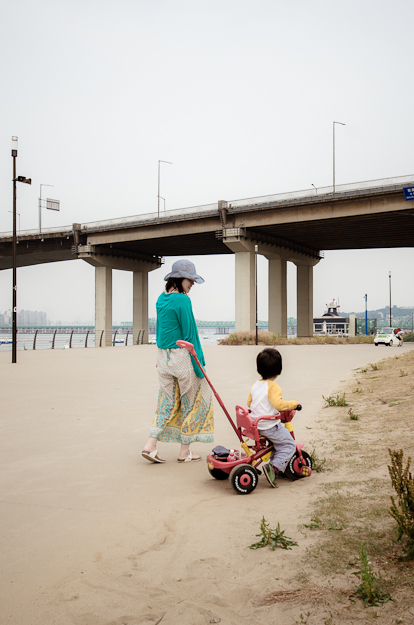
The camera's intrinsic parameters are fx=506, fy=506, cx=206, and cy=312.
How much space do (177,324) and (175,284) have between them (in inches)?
18.1

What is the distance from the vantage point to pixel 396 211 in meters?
35.7

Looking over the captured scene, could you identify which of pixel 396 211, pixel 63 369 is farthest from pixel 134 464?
pixel 396 211

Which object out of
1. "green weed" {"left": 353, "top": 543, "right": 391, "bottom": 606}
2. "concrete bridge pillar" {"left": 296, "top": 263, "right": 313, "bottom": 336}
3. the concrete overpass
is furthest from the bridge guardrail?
"green weed" {"left": 353, "top": 543, "right": 391, "bottom": 606}

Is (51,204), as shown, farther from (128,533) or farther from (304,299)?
(128,533)

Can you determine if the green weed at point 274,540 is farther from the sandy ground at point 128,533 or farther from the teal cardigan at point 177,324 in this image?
the teal cardigan at point 177,324

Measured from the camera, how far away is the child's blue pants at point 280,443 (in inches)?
176

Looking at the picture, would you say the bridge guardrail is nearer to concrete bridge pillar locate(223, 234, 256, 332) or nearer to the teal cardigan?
concrete bridge pillar locate(223, 234, 256, 332)

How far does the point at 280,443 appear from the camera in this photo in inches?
178

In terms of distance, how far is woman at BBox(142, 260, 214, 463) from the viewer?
5164mm

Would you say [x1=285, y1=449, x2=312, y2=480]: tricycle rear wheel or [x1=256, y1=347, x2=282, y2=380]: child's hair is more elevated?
[x1=256, y1=347, x2=282, y2=380]: child's hair

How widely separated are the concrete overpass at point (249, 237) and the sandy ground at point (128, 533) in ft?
108

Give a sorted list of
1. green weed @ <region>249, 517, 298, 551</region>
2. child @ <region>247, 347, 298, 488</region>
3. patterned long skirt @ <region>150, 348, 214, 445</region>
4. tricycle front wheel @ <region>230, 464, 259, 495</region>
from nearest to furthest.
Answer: green weed @ <region>249, 517, 298, 551</region>, tricycle front wheel @ <region>230, 464, 259, 495</region>, child @ <region>247, 347, 298, 488</region>, patterned long skirt @ <region>150, 348, 214, 445</region>

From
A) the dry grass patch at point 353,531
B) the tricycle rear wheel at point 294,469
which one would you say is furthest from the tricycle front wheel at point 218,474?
the dry grass patch at point 353,531

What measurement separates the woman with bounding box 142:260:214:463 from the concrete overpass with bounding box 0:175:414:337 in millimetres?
32628
